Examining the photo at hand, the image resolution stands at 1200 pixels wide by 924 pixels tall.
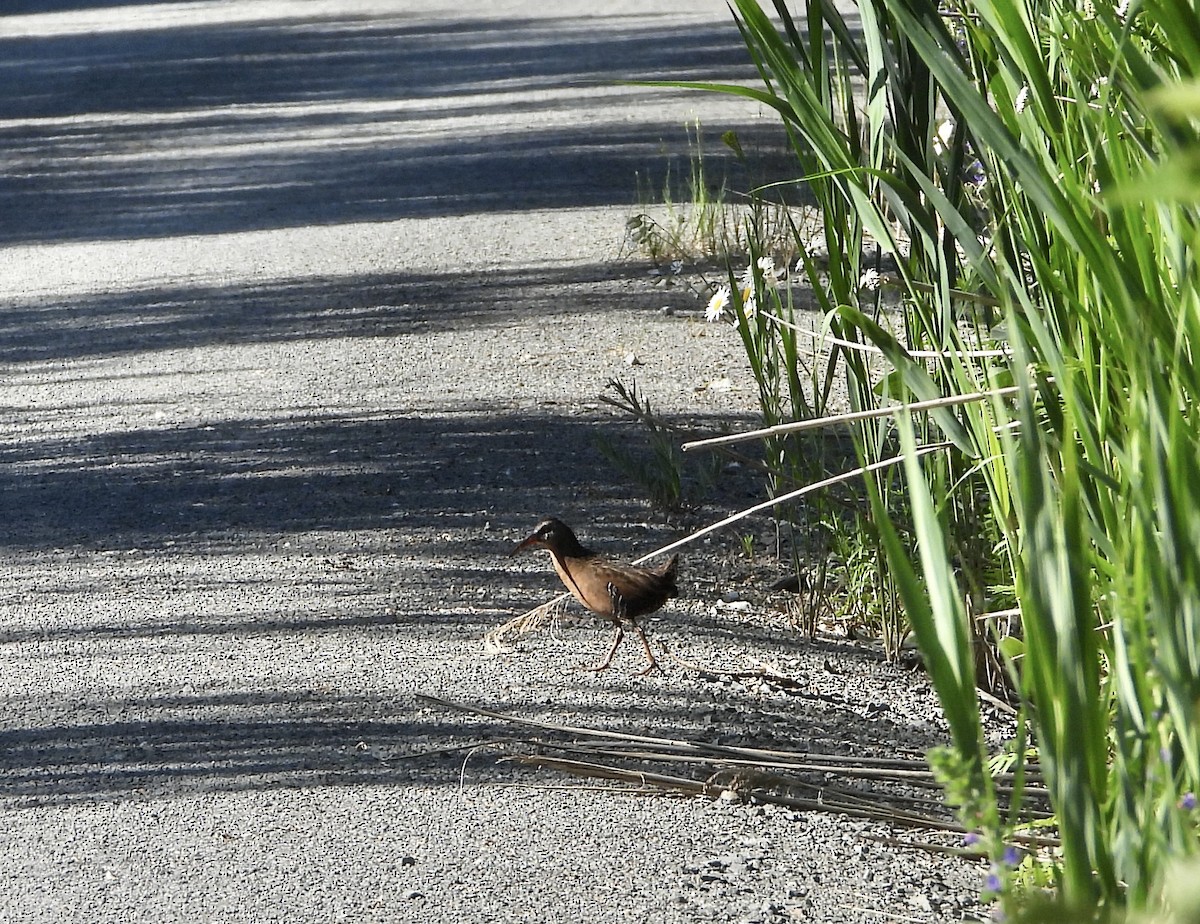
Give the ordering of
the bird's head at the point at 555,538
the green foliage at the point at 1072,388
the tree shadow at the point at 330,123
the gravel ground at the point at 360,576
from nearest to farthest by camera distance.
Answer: the green foliage at the point at 1072,388 < the gravel ground at the point at 360,576 < the bird's head at the point at 555,538 < the tree shadow at the point at 330,123

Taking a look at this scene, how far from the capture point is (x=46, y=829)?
278 centimetres

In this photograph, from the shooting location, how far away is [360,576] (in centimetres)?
389

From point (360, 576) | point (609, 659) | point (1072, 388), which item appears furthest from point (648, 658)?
point (1072, 388)

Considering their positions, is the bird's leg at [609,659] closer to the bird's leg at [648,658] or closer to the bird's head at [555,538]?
the bird's leg at [648,658]

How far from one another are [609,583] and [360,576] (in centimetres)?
95

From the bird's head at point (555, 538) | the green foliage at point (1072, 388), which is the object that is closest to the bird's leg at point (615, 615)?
the bird's head at point (555, 538)

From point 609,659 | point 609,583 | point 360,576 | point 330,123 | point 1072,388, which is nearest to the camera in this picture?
point 1072,388

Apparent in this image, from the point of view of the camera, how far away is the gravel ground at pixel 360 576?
2566 mm

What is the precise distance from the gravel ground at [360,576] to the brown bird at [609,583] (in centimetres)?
15

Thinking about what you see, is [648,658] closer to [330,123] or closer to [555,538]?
[555,538]

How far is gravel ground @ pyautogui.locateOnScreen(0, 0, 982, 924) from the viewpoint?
257 centimetres

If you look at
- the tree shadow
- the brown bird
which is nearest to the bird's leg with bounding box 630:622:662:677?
the brown bird

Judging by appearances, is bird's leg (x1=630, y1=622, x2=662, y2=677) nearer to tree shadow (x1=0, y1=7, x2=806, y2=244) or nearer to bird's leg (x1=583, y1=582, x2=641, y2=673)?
bird's leg (x1=583, y1=582, x2=641, y2=673)

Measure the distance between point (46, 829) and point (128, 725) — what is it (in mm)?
408
